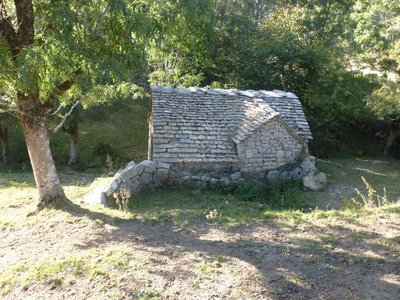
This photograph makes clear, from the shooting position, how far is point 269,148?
1345 centimetres

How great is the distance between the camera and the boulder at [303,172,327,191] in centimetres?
1323

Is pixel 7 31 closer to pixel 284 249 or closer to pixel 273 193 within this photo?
pixel 284 249

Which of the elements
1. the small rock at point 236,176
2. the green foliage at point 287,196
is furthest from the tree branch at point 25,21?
the green foliage at point 287,196

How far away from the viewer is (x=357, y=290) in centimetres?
531

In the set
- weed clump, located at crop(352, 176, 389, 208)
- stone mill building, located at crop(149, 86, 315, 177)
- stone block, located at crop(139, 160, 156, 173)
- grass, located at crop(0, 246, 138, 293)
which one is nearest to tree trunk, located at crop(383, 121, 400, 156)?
stone mill building, located at crop(149, 86, 315, 177)

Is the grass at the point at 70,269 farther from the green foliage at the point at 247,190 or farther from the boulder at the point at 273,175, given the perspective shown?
the boulder at the point at 273,175

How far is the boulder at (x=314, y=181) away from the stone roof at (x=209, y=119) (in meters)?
1.38

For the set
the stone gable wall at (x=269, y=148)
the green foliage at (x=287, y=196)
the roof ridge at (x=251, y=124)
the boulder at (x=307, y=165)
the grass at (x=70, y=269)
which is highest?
the roof ridge at (x=251, y=124)

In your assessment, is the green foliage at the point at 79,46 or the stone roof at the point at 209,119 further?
the stone roof at the point at 209,119

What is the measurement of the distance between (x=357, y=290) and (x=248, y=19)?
62.1 feet

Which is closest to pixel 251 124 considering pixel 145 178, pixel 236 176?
pixel 236 176

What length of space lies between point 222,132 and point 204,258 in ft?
24.4

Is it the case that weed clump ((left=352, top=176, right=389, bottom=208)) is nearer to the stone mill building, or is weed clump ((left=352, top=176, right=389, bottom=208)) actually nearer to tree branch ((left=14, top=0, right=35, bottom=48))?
the stone mill building

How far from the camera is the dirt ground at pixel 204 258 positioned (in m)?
5.47
